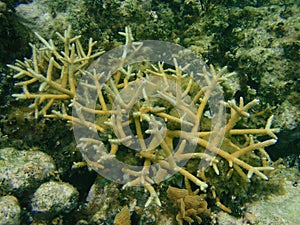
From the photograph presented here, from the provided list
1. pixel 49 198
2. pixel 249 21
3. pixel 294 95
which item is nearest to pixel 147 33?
pixel 249 21

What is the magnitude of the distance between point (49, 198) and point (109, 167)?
0.64 metres

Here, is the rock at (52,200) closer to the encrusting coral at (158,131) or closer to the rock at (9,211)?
the rock at (9,211)

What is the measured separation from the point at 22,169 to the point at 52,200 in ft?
1.38

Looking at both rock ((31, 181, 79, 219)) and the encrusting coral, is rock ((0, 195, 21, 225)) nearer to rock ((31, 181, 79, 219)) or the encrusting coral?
rock ((31, 181, 79, 219))

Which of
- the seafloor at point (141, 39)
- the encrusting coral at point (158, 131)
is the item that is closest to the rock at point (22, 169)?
the seafloor at point (141, 39)

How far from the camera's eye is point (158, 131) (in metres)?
2.36

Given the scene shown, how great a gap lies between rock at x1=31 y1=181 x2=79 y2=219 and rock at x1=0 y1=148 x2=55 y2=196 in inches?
4.2

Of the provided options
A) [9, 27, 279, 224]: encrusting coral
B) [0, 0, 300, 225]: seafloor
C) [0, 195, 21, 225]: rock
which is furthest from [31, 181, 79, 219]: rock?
[9, 27, 279, 224]: encrusting coral

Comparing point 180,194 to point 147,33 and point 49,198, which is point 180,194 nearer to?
point 49,198

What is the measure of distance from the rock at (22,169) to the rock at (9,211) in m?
0.11

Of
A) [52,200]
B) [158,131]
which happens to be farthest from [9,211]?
[158,131]

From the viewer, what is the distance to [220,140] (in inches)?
102

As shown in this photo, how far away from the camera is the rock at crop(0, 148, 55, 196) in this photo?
2627 mm

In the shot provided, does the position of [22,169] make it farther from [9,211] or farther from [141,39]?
[141,39]
